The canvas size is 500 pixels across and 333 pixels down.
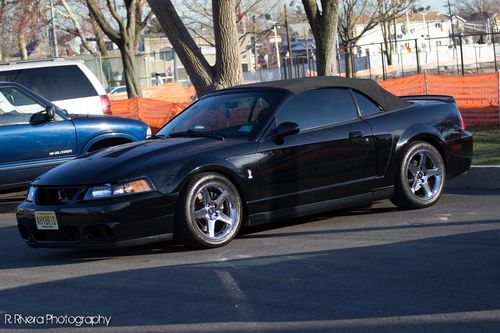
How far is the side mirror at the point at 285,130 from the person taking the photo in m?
7.77

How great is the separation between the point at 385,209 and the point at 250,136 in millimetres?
2000

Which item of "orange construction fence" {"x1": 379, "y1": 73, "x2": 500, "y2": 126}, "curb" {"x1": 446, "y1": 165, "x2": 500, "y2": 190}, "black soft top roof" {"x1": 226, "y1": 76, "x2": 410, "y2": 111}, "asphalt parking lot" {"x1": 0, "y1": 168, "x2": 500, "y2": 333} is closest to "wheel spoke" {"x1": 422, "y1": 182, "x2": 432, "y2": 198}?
"asphalt parking lot" {"x1": 0, "y1": 168, "x2": 500, "y2": 333}

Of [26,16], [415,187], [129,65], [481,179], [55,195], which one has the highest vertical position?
[26,16]

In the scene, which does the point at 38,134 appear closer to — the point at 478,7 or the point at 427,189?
the point at 427,189

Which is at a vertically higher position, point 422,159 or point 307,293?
point 422,159

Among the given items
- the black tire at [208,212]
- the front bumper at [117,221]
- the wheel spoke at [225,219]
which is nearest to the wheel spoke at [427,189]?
the black tire at [208,212]

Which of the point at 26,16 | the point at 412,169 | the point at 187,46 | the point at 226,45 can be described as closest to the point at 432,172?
the point at 412,169

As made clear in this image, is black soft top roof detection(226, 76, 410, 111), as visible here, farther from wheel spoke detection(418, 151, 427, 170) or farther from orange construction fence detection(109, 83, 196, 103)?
orange construction fence detection(109, 83, 196, 103)

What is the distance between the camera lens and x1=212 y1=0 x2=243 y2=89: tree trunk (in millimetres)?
14047

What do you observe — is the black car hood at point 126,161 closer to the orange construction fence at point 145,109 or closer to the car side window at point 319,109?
the car side window at point 319,109

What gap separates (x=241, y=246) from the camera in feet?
24.4

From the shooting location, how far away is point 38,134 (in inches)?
425

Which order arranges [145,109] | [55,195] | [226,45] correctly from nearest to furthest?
[55,195] < [226,45] < [145,109]

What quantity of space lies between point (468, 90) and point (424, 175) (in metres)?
10.5
